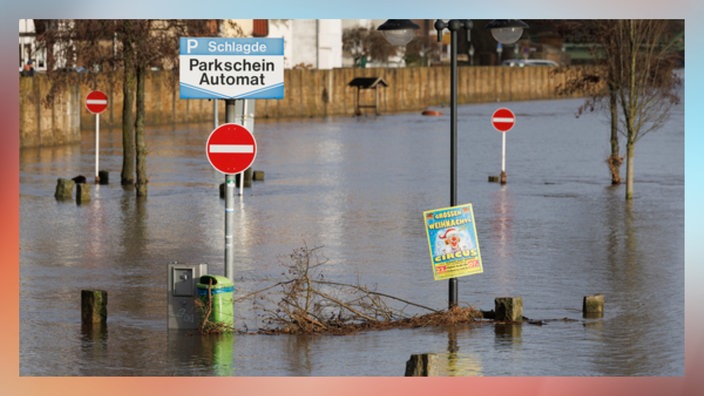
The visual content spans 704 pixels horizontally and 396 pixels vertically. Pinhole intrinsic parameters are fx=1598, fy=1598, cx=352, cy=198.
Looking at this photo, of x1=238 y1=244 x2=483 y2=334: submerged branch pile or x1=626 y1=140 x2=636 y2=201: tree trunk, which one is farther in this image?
x1=626 y1=140 x2=636 y2=201: tree trunk

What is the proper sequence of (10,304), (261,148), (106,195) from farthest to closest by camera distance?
(261,148), (106,195), (10,304)

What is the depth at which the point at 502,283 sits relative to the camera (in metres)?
18.6

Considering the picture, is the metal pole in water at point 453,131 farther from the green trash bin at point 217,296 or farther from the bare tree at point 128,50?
the bare tree at point 128,50

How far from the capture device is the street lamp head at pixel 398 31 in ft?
53.2

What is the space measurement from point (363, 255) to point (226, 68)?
7.57 metres

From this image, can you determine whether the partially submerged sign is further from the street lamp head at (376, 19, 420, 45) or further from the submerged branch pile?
the street lamp head at (376, 19, 420, 45)

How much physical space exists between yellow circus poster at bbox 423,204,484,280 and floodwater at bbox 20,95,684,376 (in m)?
0.58

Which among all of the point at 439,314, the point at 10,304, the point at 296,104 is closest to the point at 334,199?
the point at 439,314

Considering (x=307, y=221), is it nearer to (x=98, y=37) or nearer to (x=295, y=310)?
(x=98, y=37)

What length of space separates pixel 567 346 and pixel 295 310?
2.57m

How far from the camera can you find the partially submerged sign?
13.7 meters

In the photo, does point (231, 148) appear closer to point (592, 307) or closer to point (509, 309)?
point (509, 309)

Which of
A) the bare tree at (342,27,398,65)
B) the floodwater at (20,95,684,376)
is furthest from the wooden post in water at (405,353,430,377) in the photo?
the bare tree at (342,27,398,65)

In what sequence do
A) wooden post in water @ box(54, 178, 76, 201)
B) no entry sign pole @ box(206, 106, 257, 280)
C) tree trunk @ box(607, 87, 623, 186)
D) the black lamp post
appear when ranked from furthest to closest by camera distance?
tree trunk @ box(607, 87, 623, 186), wooden post in water @ box(54, 178, 76, 201), the black lamp post, no entry sign pole @ box(206, 106, 257, 280)
